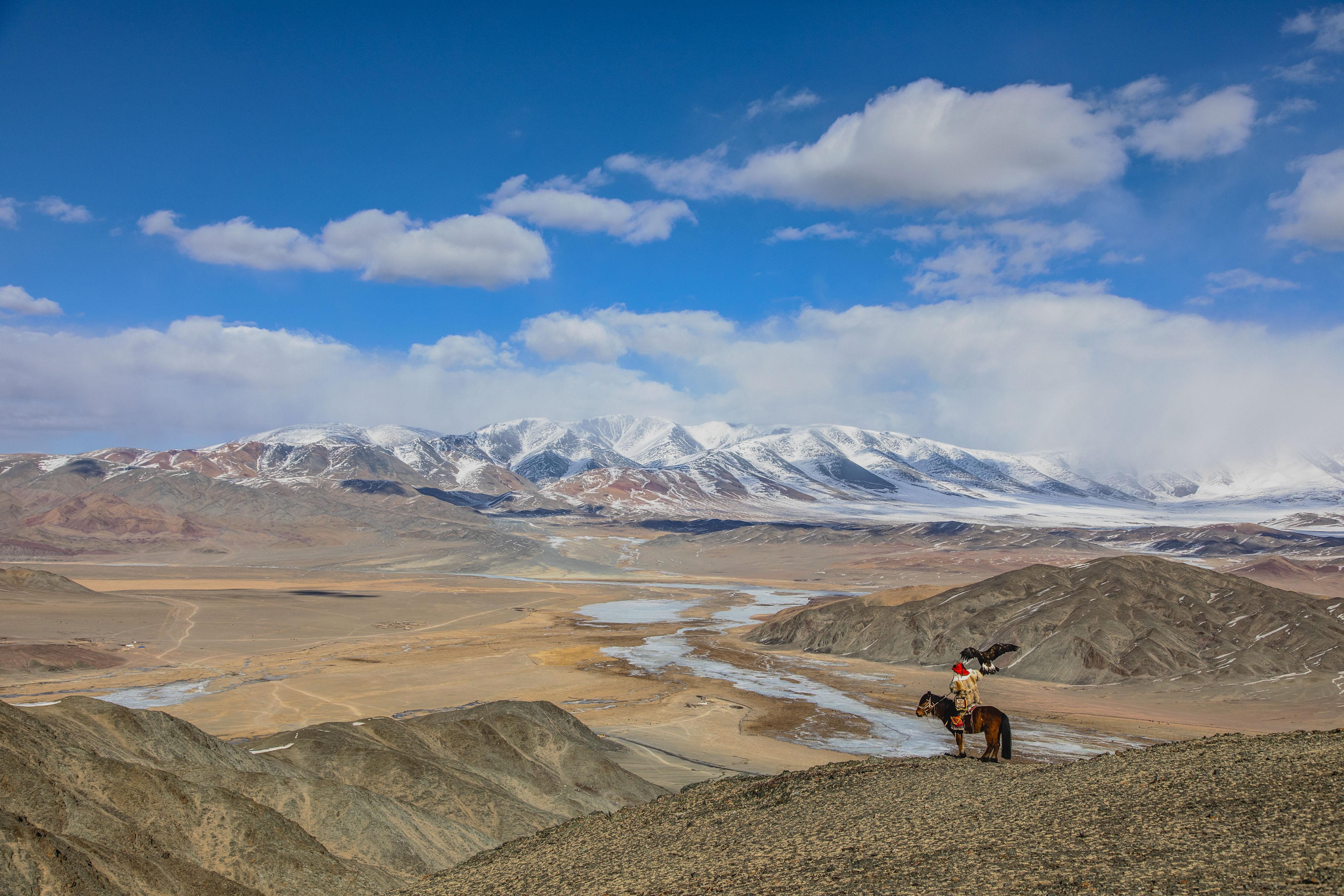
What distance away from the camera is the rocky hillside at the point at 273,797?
16094mm

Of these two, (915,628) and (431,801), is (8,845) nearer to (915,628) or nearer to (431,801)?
(431,801)

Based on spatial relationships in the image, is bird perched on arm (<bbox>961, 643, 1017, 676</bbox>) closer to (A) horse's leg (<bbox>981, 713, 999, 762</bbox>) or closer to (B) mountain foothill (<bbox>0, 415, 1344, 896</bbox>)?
(A) horse's leg (<bbox>981, 713, 999, 762</bbox>)

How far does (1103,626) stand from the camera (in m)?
66.1

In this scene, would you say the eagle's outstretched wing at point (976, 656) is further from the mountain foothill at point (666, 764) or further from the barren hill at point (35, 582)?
the barren hill at point (35, 582)

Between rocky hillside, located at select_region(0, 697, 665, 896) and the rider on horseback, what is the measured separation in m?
13.6

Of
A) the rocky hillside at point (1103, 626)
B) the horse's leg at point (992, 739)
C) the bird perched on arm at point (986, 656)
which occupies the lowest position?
the rocky hillside at point (1103, 626)

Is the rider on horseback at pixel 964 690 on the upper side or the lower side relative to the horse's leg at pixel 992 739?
upper

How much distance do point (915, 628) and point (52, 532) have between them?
624 feet

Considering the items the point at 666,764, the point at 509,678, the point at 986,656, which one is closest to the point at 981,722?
the point at 986,656

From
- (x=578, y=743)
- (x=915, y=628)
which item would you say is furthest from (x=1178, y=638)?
(x=578, y=743)

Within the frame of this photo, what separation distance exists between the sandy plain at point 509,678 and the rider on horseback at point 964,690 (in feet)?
62.2

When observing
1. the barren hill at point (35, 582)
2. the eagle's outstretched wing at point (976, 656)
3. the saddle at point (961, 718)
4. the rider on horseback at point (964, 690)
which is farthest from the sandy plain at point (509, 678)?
the eagle's outstretched wing at point (976, 656)

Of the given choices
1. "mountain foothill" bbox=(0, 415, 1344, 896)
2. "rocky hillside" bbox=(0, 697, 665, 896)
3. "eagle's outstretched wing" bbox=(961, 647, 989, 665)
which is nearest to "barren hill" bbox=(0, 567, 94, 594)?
"mountain foothill" bbox=(0, 415, 1344, 896)

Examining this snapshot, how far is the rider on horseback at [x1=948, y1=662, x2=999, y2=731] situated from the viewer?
17328 millimetres
